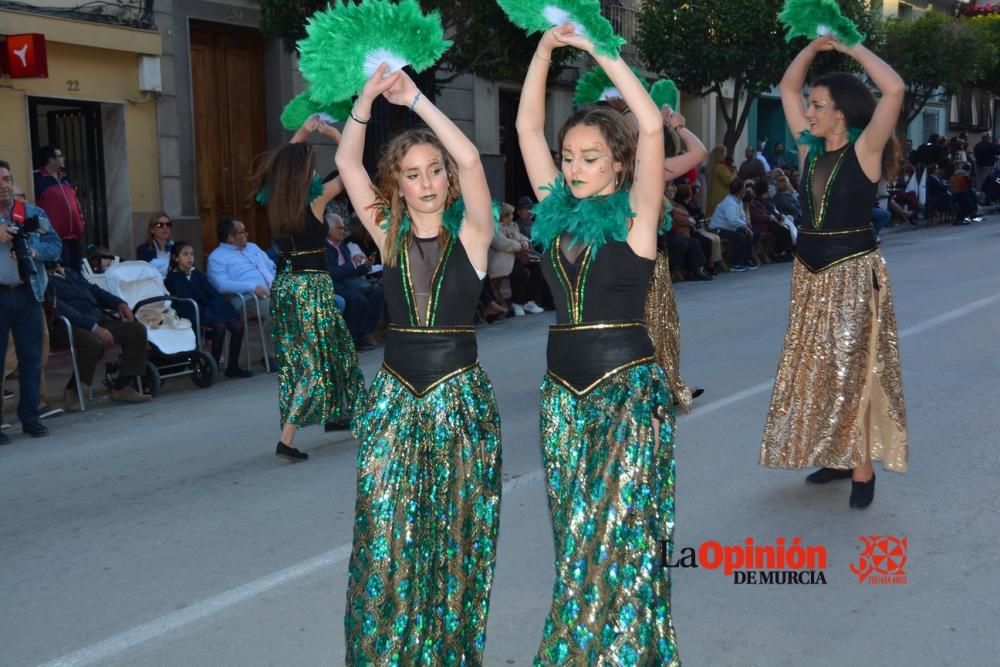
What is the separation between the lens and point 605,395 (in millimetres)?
3465

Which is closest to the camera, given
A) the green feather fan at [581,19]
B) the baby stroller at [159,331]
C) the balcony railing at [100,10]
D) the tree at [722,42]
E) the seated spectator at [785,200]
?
the green feather fan at [581,19]

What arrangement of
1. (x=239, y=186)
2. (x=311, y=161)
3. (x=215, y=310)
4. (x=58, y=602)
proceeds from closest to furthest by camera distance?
(x=58, y=602) → (x=311, y=161) → (x=215, y=310) → (x=239, y=186)

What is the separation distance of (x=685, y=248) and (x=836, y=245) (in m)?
10.9

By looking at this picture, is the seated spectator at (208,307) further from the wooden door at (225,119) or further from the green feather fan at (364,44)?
the green feather fan at (364,44)

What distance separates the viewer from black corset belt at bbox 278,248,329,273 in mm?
6777

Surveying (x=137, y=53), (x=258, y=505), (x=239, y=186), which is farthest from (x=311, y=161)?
(x=239, y=186)

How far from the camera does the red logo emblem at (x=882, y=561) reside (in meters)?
4.77

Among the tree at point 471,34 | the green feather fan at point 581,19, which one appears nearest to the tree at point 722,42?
the tree at point 471,34

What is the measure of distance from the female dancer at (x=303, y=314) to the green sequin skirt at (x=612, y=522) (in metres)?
3.46

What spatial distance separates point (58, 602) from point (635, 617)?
2660 mm

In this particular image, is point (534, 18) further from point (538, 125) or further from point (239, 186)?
point (239, 186)

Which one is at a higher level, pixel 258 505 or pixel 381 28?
pixel 381 28

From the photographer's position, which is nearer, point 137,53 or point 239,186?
point 137,53

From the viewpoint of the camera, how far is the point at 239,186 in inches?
677
